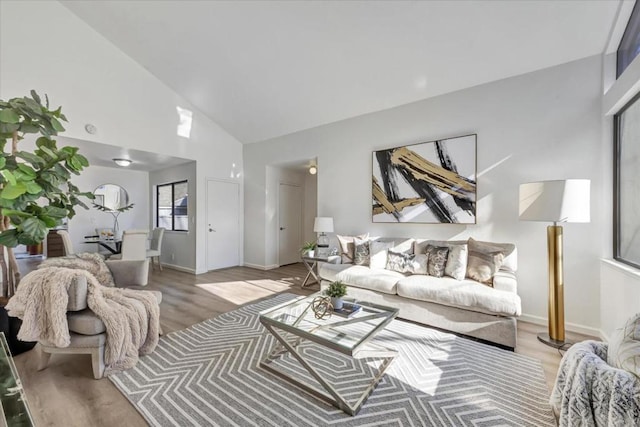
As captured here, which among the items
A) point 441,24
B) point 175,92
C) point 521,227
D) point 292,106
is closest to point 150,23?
point 175,92

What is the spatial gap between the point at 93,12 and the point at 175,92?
1.41 m

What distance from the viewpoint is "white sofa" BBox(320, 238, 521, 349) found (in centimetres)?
238

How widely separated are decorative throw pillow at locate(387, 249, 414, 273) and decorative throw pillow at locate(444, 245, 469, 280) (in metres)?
0.42

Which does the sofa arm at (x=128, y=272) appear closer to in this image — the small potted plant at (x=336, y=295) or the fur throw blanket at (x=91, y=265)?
the fur throw blanket at (x=91, y=265)

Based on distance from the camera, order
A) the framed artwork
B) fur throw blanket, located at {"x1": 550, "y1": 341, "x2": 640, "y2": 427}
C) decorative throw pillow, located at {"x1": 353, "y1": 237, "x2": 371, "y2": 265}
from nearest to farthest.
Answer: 1. fur throw blanket, located at {"x1": 550, "y1": 341, "x2": 640, "y2": 427}
2. the framed artwork
3. decorative throw pillow, located at {"x1": 353, "y1": 237, "x2": 371, "y2": 265}

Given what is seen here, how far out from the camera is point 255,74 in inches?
160

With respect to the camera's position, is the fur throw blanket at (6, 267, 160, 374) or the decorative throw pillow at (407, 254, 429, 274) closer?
the fur throw blanket at (6, 267, 160, 374)

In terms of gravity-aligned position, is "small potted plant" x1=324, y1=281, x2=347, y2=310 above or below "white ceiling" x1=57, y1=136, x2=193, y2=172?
below

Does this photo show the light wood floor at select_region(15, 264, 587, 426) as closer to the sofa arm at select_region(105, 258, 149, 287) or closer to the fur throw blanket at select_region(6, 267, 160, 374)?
the fur throw blanket at select_region(6, 267, 160, 374)

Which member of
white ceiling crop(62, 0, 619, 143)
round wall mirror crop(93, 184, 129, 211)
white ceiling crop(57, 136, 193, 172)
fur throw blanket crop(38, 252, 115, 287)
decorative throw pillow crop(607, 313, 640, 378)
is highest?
white ceiling crop(62, 0, 619, 143)

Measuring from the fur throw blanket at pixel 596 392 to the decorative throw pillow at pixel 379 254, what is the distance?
82.6 inches

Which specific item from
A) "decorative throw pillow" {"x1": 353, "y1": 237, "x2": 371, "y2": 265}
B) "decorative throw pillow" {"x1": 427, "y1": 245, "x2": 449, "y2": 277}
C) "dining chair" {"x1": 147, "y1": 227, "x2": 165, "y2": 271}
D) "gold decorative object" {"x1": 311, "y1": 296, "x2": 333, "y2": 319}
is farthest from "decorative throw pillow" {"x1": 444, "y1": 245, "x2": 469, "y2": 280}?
"dining chair" {"x1": 147, "y1": 227, "x2": 165, "y2": 271}

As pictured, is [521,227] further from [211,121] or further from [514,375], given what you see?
[211,121]

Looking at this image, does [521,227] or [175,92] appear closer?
[521,227]
